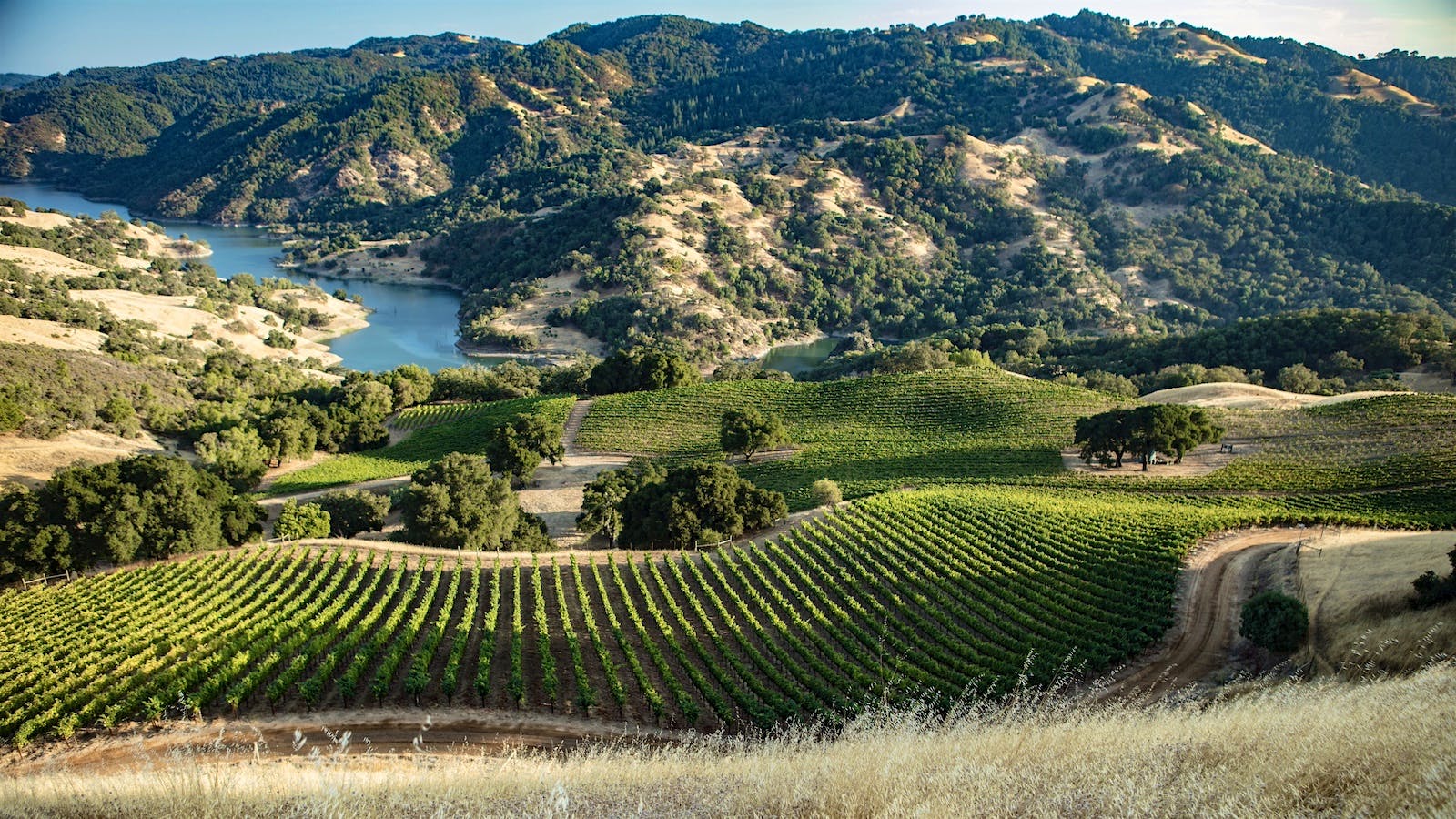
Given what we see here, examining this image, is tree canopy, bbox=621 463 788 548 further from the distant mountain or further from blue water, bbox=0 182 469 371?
blue water, bbox=0 182 469 371

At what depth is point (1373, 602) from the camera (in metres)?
22.3

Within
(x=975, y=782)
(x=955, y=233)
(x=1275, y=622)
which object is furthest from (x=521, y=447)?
(x=955, y=233)

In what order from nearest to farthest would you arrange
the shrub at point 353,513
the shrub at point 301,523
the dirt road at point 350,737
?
the dirt road at point 350,737 < the shrub at point 301,523 < the shrub at point 353,513

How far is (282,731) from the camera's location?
1966 centimetres

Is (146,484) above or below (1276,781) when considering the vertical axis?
below

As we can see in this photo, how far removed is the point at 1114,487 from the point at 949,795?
39.5 metres

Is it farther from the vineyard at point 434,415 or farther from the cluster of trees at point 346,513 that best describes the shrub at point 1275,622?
the vineyard at point 434,415

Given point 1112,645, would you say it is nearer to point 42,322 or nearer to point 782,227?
point 42,322

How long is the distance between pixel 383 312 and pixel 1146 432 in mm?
127034

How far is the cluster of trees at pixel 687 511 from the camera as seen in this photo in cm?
3503

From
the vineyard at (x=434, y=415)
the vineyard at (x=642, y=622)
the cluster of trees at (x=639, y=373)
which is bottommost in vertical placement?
the vineyard at (x=642, y=622)

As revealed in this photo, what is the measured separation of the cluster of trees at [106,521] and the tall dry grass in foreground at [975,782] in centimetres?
2615

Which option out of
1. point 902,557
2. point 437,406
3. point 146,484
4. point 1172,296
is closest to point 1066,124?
point 1172,296

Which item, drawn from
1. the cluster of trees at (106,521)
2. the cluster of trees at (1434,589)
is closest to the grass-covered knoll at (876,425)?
the cluster of trees at (1434,589)
